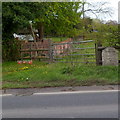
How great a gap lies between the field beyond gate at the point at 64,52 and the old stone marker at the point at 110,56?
0.71 m

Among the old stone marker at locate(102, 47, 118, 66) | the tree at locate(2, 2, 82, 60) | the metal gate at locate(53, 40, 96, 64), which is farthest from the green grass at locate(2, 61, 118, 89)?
the tree at locate(2, 2, 82, 60)

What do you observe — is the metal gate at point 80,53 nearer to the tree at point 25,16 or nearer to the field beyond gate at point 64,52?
the field beyond gate at point 64,52

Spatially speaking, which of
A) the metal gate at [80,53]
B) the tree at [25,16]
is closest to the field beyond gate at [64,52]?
the metal gate at [80,53]

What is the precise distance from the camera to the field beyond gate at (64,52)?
36.2ft

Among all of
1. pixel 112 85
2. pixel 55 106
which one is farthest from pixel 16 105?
pixel 112 85

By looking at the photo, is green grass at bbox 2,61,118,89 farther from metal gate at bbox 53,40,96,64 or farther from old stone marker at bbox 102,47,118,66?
metal gate at bbox 53,40,96,64

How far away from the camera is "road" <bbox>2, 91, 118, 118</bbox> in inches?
180

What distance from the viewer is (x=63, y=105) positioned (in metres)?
5.18

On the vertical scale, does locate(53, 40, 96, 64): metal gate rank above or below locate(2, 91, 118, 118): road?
above

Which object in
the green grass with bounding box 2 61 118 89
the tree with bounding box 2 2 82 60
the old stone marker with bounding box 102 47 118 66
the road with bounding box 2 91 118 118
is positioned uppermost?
the tree with bounding box 2 2 82 60

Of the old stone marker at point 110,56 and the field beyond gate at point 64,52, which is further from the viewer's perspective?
the field beyond gate at point 64,52

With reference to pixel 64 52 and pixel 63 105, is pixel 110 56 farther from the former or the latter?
pixel 63 105

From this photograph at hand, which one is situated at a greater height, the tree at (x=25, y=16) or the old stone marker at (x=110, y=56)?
the tree at (x=25, y=16)

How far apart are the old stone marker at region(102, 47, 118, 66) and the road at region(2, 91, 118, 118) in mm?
3983
